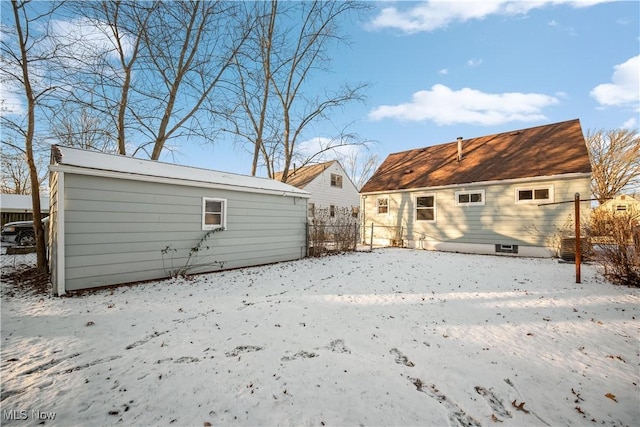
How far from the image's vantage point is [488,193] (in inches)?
429

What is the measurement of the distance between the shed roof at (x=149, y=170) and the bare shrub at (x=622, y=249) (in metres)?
8.34

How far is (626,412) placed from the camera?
2131mm

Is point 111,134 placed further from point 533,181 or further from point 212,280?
point 533,181

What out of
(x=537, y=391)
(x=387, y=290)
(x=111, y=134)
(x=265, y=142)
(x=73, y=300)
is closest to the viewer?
(x=537, y=391)

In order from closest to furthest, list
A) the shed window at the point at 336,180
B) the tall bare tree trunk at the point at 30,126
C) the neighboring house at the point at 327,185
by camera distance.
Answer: the tall bare tree trunk at the point at 30,126
the neighboring house at the point at 327,185
the shed window at the point at 336,180

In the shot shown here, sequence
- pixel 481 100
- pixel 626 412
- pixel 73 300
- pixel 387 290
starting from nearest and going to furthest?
pixel 626 412, pixel 73 300, pixel 387 290, pixel 481 100

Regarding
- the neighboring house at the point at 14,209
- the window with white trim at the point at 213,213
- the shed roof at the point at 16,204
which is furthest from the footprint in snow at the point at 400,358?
the shed roof at the point at 16,204

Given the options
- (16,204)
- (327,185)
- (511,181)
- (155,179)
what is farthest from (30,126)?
(16,204)

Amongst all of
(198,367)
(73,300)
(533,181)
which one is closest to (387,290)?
(198,367)

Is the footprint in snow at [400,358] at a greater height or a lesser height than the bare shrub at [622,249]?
lesser

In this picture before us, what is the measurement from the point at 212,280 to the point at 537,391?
6209 millimetres

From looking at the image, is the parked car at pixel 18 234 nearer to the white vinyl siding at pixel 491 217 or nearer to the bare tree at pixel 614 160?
the white vinyl siding at pixel 491 217

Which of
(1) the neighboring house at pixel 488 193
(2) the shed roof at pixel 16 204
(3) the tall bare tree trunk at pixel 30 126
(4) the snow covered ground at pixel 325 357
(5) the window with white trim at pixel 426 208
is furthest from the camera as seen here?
(2) the shed roof at pixel 16 204

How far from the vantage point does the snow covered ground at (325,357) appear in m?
2.09
